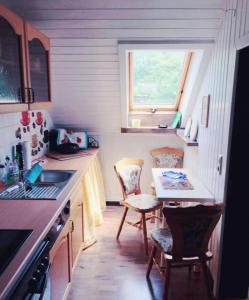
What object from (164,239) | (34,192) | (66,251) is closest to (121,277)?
(164,239)

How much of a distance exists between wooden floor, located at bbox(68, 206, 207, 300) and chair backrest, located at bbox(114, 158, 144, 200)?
0.54m

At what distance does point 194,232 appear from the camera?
1802mm

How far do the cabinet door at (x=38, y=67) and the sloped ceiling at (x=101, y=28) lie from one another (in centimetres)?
20

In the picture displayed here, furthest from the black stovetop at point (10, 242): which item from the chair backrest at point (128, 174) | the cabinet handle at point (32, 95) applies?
the chair backrest at point (128, 174)

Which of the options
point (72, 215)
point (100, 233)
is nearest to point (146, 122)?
point (100, 233)

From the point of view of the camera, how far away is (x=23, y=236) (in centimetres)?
122

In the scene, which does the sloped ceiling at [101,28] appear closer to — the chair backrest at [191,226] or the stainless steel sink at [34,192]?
the stainless steel sink at [34,192]

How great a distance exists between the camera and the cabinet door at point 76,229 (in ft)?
6.73

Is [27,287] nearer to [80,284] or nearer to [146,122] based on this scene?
[80,284]

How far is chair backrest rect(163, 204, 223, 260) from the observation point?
172 centimetres

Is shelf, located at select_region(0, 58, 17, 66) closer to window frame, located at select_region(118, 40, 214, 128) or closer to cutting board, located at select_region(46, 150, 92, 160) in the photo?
window frame, located at select_region(118, 40, 214, 128)

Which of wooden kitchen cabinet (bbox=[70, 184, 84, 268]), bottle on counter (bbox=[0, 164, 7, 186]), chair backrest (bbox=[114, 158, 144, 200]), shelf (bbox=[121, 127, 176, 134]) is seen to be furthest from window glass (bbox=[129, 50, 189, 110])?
bottle on counter (bbox=[0, 164, 7, 186])

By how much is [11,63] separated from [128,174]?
1780mm

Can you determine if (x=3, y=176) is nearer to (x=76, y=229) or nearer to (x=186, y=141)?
(x=76, y=229)
